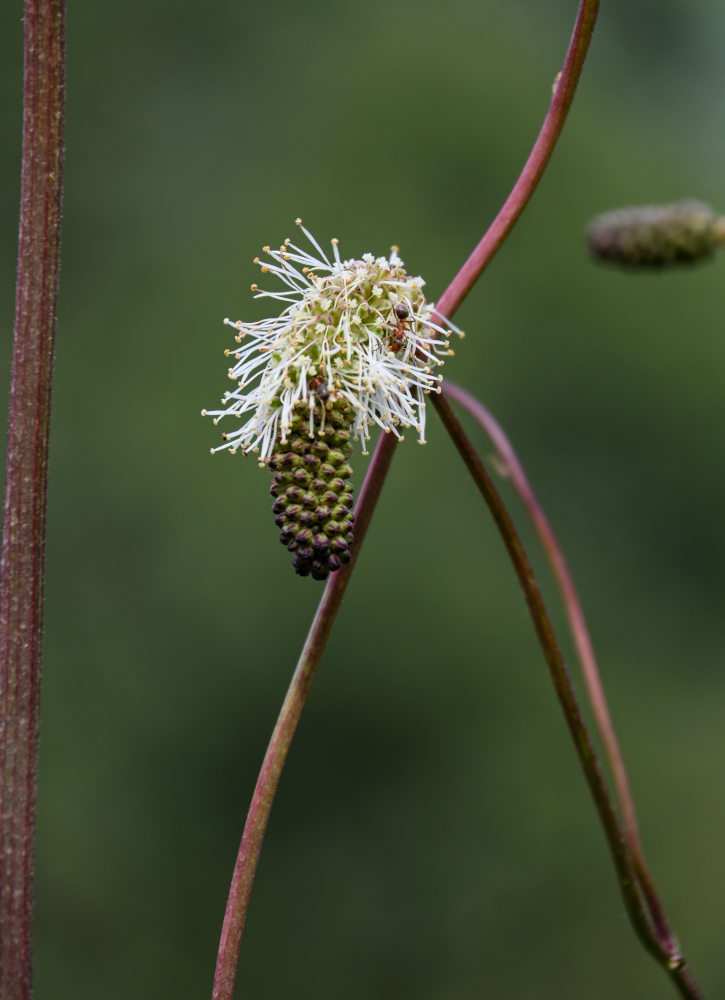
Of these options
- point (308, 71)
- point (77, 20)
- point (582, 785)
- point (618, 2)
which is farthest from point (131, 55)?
point (582, 785)

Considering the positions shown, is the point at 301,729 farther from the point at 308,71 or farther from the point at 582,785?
the point at 308,71

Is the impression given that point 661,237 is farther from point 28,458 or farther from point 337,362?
point 28,458

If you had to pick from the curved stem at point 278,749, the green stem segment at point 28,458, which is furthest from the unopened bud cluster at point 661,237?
the green stem segment at point 28,458

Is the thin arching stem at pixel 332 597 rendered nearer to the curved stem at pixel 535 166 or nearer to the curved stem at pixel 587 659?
the curved stem at pixel 535 166

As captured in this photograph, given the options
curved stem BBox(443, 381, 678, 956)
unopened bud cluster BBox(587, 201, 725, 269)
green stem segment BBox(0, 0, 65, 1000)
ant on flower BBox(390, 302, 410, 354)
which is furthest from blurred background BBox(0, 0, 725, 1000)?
green stem segment BBox(0, 0, 65, 1000)

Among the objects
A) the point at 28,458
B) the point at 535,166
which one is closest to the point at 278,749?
the point at 28,458

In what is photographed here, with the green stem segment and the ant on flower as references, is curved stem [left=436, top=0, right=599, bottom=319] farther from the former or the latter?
the green stem segment

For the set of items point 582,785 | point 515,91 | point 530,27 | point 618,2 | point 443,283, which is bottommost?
point 582,785
